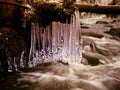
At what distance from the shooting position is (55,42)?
6090 millimetres

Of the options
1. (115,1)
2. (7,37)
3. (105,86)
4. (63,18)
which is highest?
(115,1)

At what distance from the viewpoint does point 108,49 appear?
859 cm

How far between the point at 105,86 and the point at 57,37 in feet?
5.58

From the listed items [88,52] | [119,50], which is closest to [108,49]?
[119,50]

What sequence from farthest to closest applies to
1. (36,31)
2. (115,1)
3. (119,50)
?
(115,1), (119,50), (36,31)

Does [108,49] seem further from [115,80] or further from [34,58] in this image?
[34,58]

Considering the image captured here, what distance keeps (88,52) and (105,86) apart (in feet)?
8.41

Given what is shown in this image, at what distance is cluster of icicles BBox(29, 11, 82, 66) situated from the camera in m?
5.76

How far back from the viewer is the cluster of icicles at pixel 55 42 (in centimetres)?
576

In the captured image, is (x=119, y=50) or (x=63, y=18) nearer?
(x=63, y=18)

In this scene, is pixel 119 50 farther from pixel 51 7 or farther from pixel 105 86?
pixel 51 7

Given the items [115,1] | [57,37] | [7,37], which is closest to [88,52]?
[57,37]

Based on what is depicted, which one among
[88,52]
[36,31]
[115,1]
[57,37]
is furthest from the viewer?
[115,1]

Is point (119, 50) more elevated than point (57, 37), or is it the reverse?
point (57, 37)
